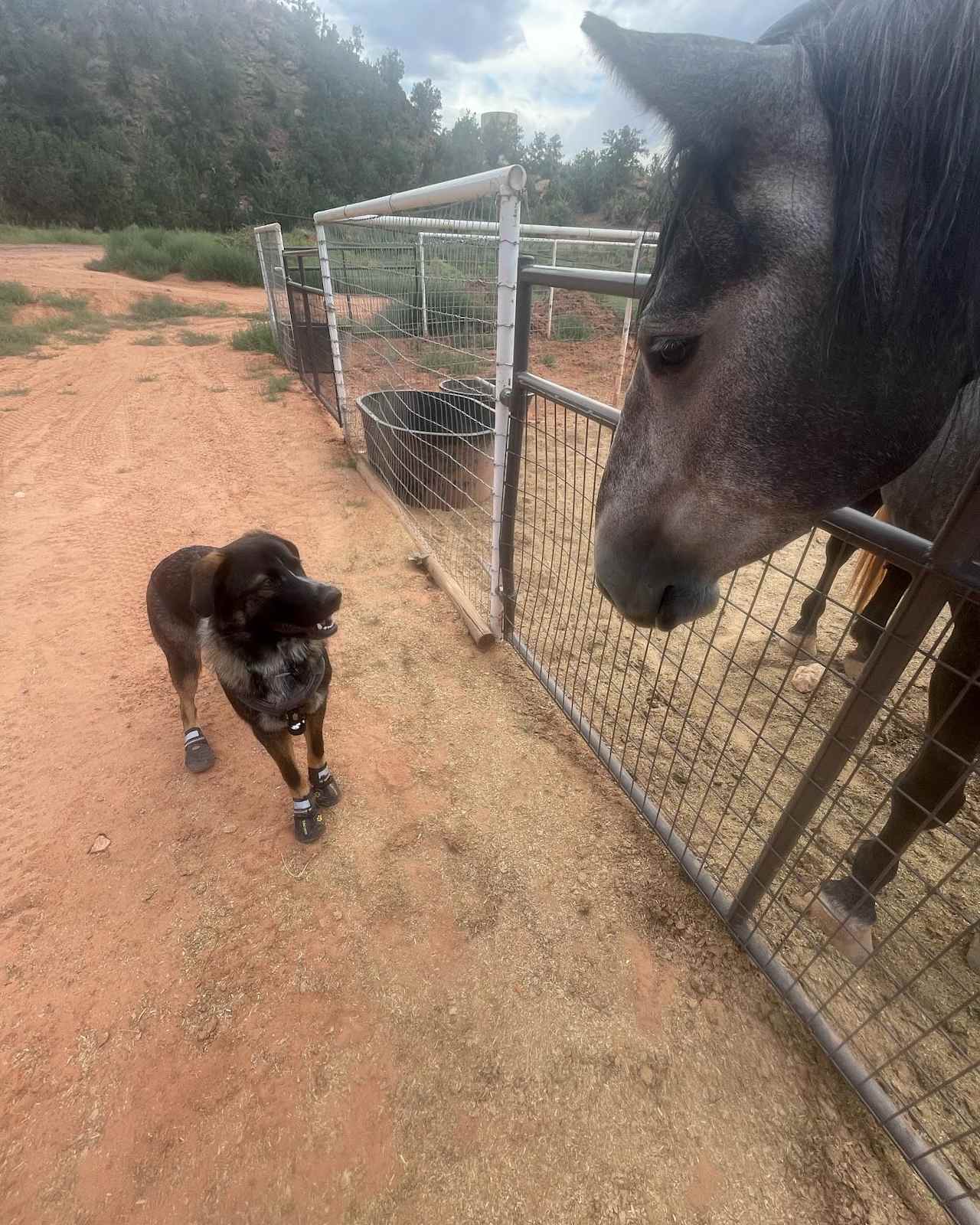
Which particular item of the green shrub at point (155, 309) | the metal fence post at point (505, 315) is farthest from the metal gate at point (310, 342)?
the green shrub at point (155, 309)

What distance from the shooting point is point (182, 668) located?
251cm

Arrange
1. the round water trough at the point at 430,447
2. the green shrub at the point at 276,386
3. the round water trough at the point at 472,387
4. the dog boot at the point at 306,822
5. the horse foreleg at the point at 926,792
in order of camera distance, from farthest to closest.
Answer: the green shrub at the point at 276,386, the round water trough at the point at 430,447, the round water trough at the point at 472,387, the dog boot at the point at 306,822, the horse foreleg at the point at 926,792

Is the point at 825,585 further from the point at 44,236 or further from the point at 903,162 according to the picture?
the point at 44,236

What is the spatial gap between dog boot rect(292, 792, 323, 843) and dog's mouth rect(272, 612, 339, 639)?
0.70 metres

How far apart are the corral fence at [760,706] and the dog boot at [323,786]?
114cm

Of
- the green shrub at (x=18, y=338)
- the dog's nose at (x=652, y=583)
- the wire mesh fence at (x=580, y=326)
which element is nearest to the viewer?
the dog's nose at (x=652, y=583)

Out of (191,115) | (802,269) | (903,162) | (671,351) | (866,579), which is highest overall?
(191,115)

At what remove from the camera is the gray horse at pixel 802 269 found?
3.05 feet

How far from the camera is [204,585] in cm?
180

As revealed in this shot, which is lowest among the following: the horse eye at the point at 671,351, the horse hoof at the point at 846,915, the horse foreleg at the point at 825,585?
the horse hoof at the point at 846,915

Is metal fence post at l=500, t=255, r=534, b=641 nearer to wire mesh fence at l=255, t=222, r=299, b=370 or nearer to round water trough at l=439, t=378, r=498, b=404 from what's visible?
round water trough at l=439, t=378, r=498, b=404

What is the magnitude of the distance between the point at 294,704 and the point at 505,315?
73.3 inches

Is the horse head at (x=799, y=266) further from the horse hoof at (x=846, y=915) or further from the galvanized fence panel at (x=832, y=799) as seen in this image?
the horse hoof at (x=846, y=915)

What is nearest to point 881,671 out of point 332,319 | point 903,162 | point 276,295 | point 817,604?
point 903,162
